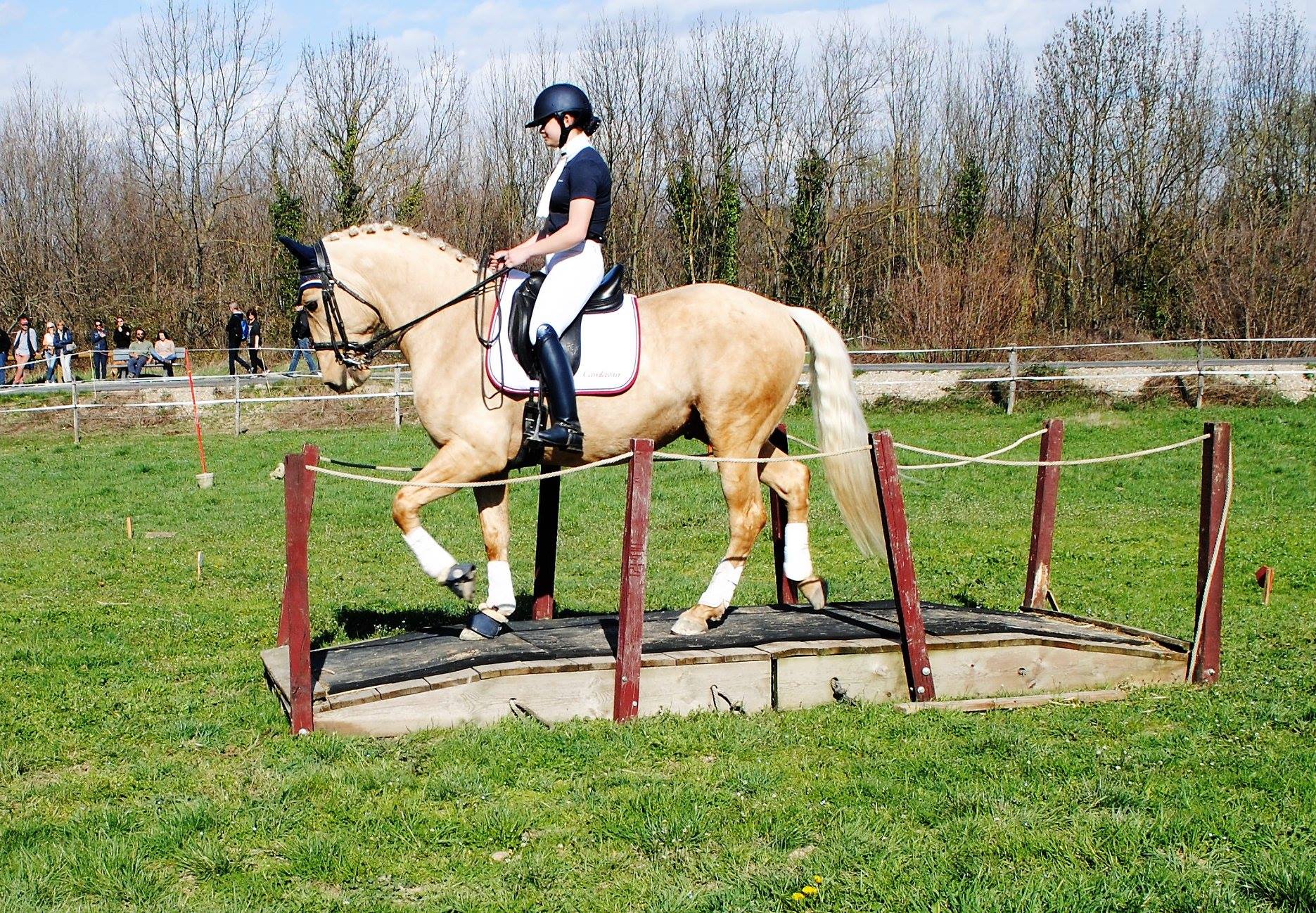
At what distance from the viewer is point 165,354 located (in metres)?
28.9

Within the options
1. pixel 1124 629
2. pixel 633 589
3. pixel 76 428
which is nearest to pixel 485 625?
pixel 633 589

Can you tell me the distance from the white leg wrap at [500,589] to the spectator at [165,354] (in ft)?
78.6

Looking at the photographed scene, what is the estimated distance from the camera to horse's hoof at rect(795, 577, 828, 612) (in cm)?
765

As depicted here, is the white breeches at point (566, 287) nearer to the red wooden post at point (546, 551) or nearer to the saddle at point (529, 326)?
the saddle at point (529, 326)

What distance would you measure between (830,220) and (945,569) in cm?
3388

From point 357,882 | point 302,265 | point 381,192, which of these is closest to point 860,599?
point 302,265

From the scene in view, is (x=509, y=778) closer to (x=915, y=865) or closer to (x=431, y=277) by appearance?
(x=915, y=865)

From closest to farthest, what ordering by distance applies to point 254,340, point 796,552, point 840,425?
point 840,425 → point 796,552 → point 254,340

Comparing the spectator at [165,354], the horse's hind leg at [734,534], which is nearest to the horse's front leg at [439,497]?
the horse's hind leg at [734,534]

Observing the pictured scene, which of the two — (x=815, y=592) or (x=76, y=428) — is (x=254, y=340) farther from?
(x=815, y=592)

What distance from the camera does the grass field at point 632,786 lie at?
4289mm

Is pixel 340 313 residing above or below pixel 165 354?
above

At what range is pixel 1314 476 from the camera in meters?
15.3

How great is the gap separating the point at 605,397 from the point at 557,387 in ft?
1.15
